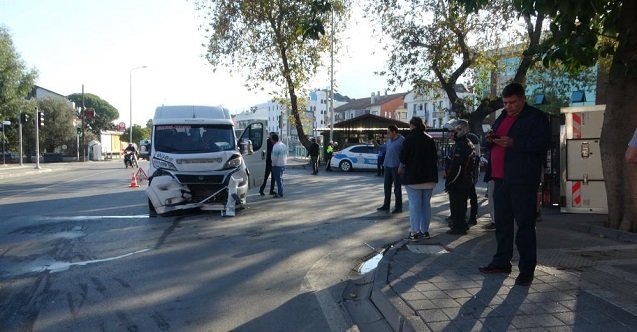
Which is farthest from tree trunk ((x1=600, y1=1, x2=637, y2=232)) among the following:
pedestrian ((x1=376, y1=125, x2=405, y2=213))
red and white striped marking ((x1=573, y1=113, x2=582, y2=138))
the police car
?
the police car

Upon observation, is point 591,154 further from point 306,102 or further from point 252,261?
point 306,102

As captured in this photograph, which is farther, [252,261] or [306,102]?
[306,102]

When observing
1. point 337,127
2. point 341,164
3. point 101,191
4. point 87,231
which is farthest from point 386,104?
point 87,231

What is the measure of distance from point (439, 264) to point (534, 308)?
1.80 metres

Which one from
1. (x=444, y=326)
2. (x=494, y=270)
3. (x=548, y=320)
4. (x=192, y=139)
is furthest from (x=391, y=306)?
(x=192, y=139)

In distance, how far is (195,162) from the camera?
11.1 meters

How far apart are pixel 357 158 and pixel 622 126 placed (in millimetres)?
20750

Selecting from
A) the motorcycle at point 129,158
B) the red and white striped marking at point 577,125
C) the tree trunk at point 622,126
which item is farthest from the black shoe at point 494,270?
the motorcycle at point 129,158

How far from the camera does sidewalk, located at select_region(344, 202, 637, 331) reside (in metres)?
4.31

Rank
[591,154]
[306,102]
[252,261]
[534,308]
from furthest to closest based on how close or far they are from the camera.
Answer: [306,102]
[591,154]
[252,261]
[534,308]

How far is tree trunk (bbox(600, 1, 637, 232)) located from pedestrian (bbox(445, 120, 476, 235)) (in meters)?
2.22

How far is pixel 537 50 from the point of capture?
26.4ft

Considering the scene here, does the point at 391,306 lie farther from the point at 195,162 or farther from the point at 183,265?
→ the point at 195,162

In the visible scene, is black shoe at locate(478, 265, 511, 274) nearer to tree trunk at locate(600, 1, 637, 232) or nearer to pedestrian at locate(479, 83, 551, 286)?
pedestrian at locate(479, 83, 551, 286)
